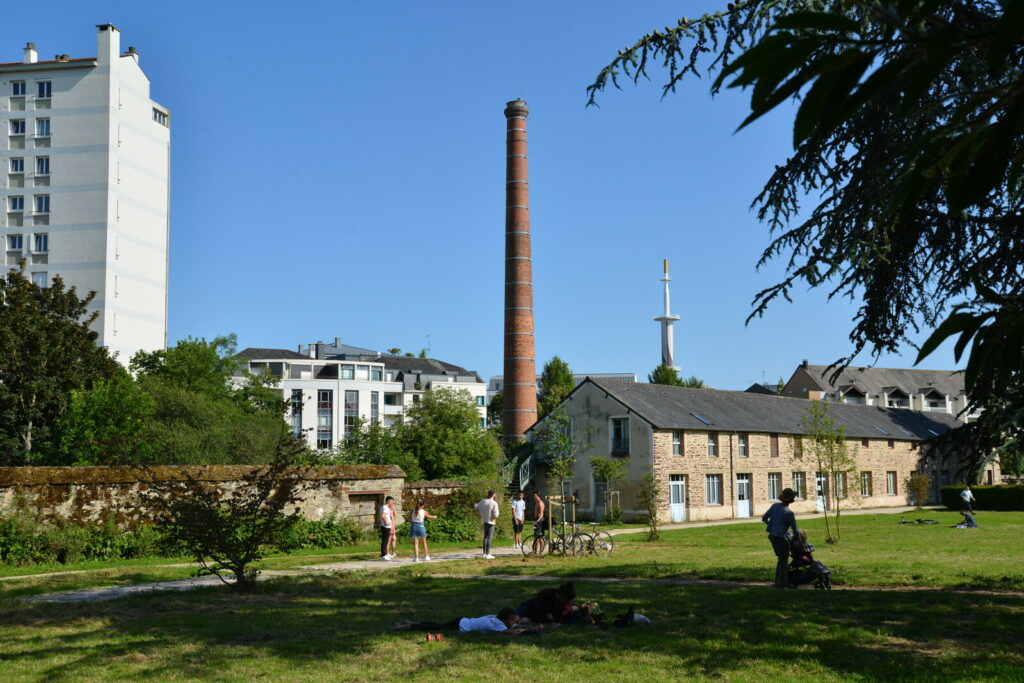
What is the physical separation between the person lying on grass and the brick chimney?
3352cm

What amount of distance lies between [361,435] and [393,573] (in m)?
27.8

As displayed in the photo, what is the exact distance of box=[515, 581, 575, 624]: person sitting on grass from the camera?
464 inches


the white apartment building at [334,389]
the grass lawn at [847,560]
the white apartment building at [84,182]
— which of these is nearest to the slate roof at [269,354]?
the white apartment building at [334,389]

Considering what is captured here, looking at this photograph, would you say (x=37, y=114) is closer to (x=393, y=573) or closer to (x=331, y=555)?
(x=331, y=555)

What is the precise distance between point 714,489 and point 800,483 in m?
7.30

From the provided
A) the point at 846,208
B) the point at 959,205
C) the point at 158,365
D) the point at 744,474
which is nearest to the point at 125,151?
the point at 158,365

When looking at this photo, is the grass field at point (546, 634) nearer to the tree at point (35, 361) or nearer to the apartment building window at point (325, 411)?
the tree at point (35, 361)

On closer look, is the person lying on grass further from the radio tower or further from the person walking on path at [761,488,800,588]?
the radio tower

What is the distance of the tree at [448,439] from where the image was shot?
4538 centimetres

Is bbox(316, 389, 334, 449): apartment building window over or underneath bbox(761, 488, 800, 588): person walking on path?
over

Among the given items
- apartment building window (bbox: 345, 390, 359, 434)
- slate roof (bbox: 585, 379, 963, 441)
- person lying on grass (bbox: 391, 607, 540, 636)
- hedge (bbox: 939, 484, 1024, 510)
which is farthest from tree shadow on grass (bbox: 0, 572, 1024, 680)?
apartment building window (bbox: 345, 390, 359, 434)

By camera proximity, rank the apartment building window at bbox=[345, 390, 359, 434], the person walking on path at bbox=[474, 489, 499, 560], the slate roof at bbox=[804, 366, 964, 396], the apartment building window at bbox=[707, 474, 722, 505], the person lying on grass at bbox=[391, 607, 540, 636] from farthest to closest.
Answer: the apartment building window at bbox=[345, 390, 359, 434], the slate roof at bbox=[804, 366, 964, 396], the apartment building window at bbox=[707, 474, 722, 505], the person walking on path at bbox=[474, 489, 499, 560], the person lying on grass at bbox=[391, 607, 540, 636]

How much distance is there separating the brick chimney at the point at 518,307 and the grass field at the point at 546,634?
27.5 meters

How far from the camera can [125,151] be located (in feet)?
202
